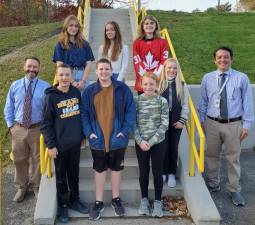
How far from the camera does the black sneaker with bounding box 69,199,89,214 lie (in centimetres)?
564

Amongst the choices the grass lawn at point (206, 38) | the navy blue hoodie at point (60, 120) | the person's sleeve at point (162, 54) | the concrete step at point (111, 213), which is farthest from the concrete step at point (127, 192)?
the grass lawn at point (206, 38)

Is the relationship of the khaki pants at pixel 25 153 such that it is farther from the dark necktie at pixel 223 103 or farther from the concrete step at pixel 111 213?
the dark necktie at pixel 223 103

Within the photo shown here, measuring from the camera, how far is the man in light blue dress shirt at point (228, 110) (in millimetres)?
5969

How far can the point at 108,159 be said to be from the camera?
5453 mm

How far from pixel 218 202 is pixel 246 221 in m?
0.57

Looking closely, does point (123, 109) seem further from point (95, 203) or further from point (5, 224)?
point (5, 224)

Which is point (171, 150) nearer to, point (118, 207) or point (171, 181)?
point (171, 181)

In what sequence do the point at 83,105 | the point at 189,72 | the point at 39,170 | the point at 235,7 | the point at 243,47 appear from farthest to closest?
the point at 235,7, the point at 243,47, the point at 189,72, the point at 39,170, the point at 83,105

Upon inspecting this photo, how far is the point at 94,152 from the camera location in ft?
17.6

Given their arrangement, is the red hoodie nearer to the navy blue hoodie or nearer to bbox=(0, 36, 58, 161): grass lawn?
the navy blue hoodie

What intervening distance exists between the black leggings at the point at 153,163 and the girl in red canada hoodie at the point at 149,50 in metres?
1.11

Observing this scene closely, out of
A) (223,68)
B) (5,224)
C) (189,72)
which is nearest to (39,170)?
(5,224)

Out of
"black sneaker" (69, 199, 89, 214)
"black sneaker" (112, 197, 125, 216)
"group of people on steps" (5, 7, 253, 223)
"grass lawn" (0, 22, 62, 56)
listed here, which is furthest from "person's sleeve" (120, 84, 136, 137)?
"grass lawn" (0, 22, 62, 56)

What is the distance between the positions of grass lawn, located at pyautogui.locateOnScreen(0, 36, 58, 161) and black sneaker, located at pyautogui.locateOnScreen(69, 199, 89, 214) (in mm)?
2882
